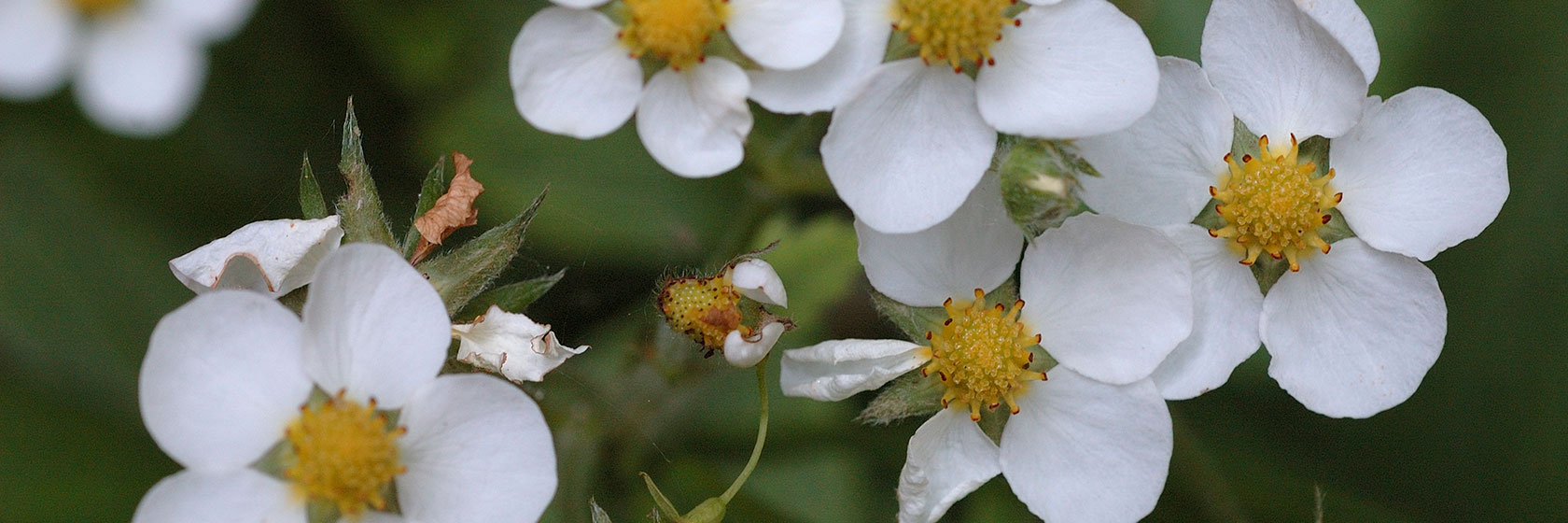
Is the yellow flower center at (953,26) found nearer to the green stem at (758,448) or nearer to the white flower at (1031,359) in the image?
the white flower at (1031,359)

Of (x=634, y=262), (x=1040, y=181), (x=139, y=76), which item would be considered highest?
(x=1040, y=181)

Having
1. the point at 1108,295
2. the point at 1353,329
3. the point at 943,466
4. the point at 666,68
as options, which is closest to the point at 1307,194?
the point at 1353,329

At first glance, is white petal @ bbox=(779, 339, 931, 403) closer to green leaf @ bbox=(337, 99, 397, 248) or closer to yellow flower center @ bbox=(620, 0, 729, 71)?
yellow flower center @ bbox=(620, 0, 729, 71)

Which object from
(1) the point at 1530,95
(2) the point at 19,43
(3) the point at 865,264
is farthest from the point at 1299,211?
(2) the point at 19,43

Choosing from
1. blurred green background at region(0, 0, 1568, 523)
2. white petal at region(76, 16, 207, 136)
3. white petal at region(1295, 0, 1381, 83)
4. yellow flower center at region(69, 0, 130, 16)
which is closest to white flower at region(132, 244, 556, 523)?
blurred green background at region(0, 0, 1568, 523)

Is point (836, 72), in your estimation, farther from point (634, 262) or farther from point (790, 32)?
point (634, 262)

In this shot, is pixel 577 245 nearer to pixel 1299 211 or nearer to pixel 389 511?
pixel 389 511
